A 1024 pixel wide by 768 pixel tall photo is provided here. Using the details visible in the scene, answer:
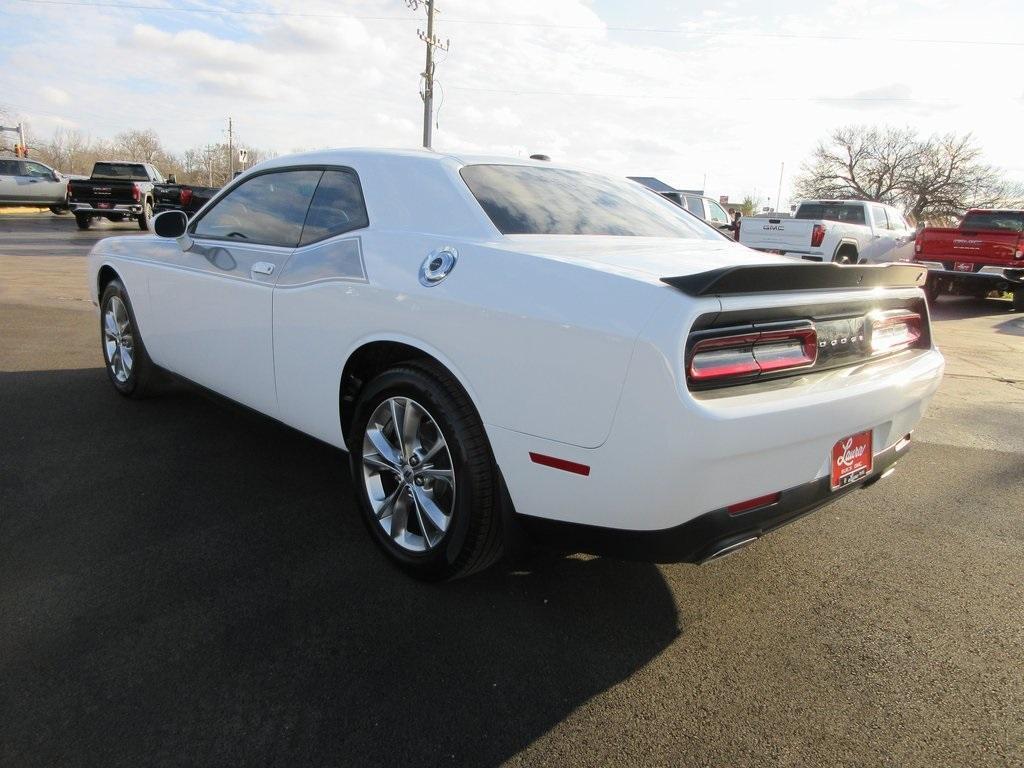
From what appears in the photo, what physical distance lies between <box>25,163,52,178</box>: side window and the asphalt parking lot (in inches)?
1051

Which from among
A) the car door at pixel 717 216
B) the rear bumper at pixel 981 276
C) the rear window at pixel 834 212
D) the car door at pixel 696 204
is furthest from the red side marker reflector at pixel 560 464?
the car door at pixel 717 216

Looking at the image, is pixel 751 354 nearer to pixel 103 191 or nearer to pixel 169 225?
pixel 169 225

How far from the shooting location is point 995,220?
13836mm

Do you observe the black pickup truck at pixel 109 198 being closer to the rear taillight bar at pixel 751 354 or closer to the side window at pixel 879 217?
the side window at pixel 879 217

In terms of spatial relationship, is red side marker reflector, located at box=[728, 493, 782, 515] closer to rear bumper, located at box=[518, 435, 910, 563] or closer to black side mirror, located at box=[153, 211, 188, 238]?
rear bumper, located at box=[518, 435, 910, 563]

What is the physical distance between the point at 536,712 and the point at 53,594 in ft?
5.88

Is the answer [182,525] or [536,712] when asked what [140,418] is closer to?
[182,525]

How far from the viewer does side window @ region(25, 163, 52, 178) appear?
25359mm

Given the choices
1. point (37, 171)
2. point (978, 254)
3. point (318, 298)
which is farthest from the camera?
point (37, 171)

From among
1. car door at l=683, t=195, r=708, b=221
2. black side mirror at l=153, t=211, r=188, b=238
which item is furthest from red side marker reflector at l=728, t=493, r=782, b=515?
car door at l=683, t=195, r=708, b=221

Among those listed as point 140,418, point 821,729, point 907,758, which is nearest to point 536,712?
point 821,729

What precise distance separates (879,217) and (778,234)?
3.85 m

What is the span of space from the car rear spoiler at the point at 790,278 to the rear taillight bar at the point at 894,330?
0.39 feet

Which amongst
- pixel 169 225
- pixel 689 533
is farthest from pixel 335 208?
pixel 689 533
